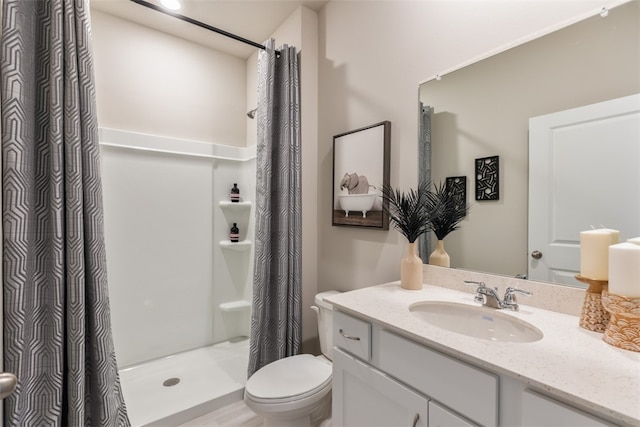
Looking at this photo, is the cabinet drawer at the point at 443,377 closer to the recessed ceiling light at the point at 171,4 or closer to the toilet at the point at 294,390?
the toilet at the point at 294,390

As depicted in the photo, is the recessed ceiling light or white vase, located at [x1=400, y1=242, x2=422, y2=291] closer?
white vase, located at [x1=400, y1=242, x2=422, y2=291]

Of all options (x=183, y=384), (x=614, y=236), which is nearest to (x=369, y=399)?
(x=614, y=236)

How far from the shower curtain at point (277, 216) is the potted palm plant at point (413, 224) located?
30.4 inches

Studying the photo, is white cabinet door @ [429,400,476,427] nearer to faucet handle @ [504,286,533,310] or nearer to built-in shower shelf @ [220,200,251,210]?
faucet handle @ [504,286,533,310]

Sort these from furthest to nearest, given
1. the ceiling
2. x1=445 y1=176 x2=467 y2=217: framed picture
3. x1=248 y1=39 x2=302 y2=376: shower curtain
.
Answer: the ceiling → x1=248 y1=39 x2=302 y2=376: shower curtain → x1=445 y1=176 x2=467 y2=217: framed picture

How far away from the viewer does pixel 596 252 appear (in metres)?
0.84

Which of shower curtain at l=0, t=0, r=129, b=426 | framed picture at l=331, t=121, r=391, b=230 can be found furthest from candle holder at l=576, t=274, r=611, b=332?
shower curtain at l=0, t=0, r=129, b=426

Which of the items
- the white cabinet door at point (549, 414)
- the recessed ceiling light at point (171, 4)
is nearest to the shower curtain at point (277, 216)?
the recessed ceiling light at point (171, 4)

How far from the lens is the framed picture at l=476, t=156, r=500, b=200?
46.1 inches

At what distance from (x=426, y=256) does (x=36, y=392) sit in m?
1.74

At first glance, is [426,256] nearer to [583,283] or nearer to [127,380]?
[583,283]

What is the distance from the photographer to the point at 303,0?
1966 mm

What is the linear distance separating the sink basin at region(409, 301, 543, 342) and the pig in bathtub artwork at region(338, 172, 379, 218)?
2.27 feet

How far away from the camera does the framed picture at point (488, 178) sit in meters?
1.17
